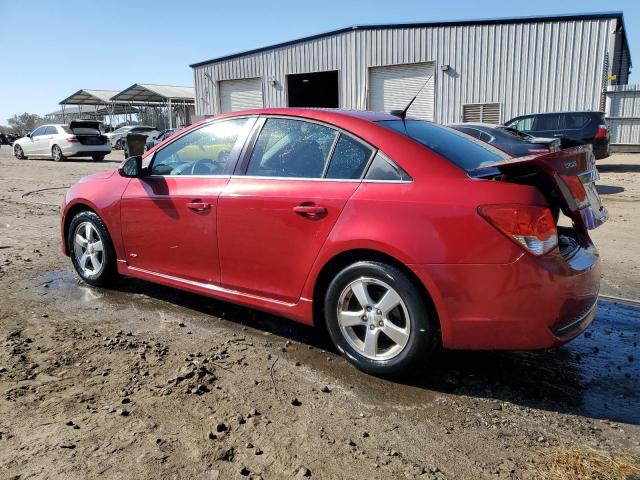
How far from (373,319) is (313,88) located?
26748 mm

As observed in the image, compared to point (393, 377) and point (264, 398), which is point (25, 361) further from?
point (393, 377)

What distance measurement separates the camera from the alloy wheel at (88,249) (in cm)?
486

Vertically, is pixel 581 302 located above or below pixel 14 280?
above

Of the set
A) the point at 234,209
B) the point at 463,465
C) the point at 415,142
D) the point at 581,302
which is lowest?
the point at 463,465

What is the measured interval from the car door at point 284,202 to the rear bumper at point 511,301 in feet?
2.52

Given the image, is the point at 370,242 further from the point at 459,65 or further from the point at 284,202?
→ the point at 459,65

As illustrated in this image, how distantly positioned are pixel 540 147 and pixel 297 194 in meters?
8.17

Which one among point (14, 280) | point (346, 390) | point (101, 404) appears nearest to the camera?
point (101, 404)

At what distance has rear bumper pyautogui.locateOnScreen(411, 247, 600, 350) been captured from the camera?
2738mm

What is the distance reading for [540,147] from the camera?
1018cm

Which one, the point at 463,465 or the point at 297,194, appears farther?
the point at 297,194

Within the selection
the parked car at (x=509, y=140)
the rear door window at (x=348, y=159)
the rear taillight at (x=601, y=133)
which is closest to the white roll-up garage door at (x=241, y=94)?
the rear taillight at (x=601, y=133)

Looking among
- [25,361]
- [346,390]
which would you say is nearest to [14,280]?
[25,361]

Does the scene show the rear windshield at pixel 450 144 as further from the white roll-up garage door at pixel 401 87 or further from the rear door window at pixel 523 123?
the white roll-up garage door at pixel 401 87
